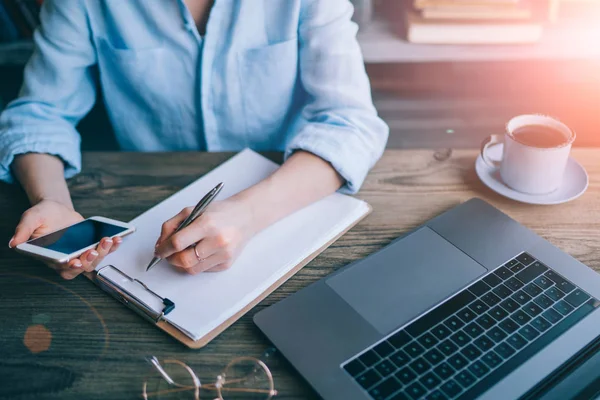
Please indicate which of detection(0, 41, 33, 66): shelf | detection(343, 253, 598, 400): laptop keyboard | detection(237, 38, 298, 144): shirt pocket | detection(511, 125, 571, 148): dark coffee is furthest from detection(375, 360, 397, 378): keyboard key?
detection(0, 41, 33, 66): shelf

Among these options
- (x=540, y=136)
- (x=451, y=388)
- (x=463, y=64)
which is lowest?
(x=463, y=64)

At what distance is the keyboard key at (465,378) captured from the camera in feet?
1.88

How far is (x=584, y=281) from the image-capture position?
69cm

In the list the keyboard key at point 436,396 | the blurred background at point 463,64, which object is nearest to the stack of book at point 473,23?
the blurred background at point 463,64

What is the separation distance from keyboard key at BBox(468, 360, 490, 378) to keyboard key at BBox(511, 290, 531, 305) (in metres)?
0.11

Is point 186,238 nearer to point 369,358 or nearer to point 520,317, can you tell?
point 369,358

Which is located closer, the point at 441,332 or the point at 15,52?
the point at 441,332

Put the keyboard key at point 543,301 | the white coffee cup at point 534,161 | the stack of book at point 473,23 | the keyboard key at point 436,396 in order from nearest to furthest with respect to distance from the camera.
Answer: the keyboard key at point 436,396, the keyboard key at point 543,301, the white coffee cup at point 534,161, the stack of book at point 473,23

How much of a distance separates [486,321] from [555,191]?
1.06 ft

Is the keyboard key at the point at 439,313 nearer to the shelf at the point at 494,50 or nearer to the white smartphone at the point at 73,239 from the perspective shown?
the white smartphone at the point at 73,239

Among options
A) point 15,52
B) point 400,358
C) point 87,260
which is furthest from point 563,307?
point 15,52

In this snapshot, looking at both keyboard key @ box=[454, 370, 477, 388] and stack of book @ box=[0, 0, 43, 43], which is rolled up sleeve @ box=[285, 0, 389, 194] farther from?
stack of book @ box=[0, 0, 43, 43]

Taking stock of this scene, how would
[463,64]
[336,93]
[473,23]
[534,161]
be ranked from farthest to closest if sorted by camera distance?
1. [463,64]
2. [473,23]
3. [336,93]
4. [534,161]

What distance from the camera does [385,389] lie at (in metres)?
0.56
